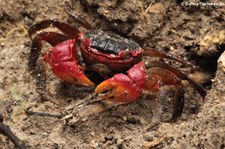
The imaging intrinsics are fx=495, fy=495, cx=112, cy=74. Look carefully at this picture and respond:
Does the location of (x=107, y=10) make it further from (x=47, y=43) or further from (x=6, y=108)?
(x=6, y=108)

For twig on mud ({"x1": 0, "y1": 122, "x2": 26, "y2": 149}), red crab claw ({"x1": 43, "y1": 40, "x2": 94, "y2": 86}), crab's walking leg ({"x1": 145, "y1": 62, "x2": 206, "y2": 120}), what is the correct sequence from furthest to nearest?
1. red crab claw ({"x1": 43, "y1": 40, "x2": 94, "y2": 86})
2. crab's walking leg ({"x1": 145, "y1": 62, "x2": 206, "y2": 120})
3. twig on mud ({"x1": 0, "y1": 122, "x2": 26, "y2": 149})

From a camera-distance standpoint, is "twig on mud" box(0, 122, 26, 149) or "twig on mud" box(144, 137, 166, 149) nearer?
"twig on mud" box(0, 122, 26, 149)

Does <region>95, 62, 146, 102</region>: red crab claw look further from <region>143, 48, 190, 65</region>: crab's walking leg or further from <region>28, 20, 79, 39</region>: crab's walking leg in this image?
<region>28, 20, 79, 39</region>: crab's walking leg

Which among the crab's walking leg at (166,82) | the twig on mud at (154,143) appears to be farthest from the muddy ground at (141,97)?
the crab's walking leg at (166,82)

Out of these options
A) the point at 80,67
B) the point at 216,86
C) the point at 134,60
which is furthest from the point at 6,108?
the point at 216,86

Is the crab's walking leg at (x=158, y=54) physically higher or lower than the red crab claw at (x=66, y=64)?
higher

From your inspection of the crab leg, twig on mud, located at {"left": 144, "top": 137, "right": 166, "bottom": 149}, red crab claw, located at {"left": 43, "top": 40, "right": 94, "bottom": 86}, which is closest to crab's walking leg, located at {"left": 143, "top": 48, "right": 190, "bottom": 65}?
the crab leg

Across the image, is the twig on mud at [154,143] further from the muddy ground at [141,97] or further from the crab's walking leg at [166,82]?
the crab's walking leg at [166,82]
